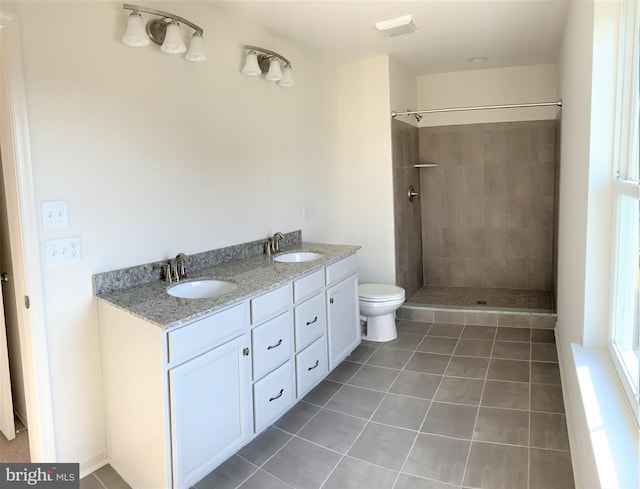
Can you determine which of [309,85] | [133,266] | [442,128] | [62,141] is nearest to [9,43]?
[62,141]

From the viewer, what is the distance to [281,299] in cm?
244

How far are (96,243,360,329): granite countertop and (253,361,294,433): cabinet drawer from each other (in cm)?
47

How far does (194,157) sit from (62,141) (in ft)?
2.49

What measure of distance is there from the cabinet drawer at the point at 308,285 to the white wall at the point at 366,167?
139 centimetres

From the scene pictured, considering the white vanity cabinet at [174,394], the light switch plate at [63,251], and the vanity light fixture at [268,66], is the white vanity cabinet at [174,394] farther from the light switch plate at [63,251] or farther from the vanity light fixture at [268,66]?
the vanity light fixture at [268,66]

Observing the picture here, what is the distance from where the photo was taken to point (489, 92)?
468 cm

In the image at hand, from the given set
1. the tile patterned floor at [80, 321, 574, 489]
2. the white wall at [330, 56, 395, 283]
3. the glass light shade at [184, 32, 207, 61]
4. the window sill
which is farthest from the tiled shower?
the window sill

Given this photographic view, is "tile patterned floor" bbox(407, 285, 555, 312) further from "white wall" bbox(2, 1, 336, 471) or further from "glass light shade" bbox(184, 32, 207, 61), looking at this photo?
"glass light shade" bbox(184, 32, 207, 61)

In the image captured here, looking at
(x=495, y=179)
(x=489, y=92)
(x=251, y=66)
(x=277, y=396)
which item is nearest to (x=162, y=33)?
(x=251, y=66)

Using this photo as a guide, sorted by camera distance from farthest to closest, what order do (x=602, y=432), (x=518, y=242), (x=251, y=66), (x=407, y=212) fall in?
1. (x=518, y=242)
2. (x=407, y=212)
3. (x=251, y=66)
4. (x=602, y=432)

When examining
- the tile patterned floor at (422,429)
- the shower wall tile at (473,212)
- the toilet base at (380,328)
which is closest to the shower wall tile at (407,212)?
the shower wall tile at (473,212)

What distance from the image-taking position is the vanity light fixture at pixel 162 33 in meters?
2.10

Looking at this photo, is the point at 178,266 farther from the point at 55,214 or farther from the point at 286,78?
the point at 286,78

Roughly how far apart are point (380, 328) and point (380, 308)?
8.5 inches
